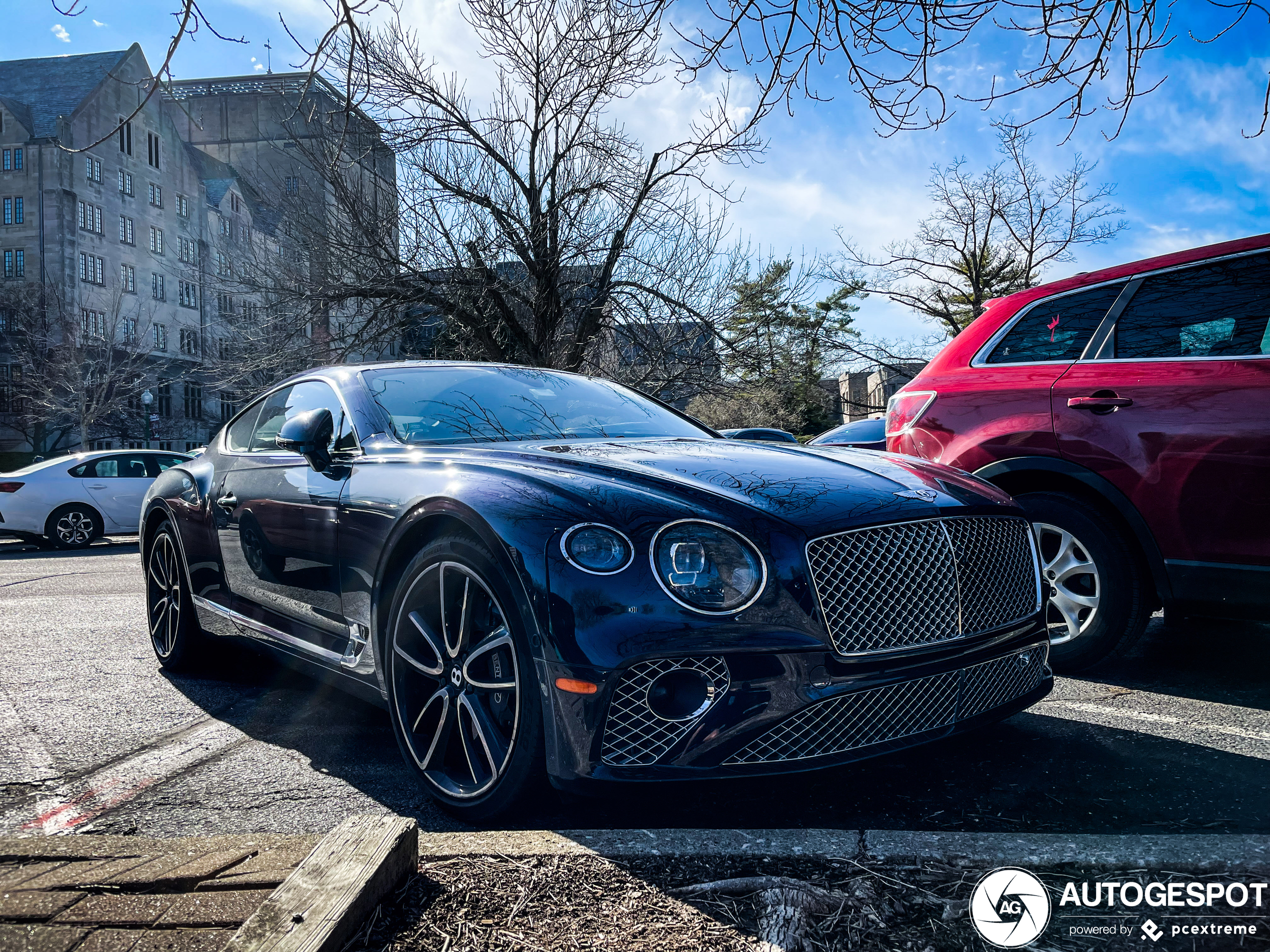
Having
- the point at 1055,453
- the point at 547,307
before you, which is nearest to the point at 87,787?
the point at 1055,453

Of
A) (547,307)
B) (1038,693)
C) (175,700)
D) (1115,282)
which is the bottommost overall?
(175,700)

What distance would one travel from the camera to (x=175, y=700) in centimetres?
452

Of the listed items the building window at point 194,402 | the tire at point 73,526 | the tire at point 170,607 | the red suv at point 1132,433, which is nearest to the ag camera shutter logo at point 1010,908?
the red suv at point 1132,433

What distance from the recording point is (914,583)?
2801 millimetres

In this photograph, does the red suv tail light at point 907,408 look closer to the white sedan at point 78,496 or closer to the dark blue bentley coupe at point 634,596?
the dark blue bentley coupe at point 634,596

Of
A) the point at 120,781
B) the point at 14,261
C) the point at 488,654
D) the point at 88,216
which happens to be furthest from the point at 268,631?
the point at 88,216

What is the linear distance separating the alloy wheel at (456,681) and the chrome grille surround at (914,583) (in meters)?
0.87

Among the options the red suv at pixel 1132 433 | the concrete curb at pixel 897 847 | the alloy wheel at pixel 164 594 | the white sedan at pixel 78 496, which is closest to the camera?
the concrete curb at pixel 897 847

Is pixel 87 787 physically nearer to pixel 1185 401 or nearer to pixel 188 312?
pixel 1185 401

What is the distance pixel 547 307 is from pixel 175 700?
1507 centimetres

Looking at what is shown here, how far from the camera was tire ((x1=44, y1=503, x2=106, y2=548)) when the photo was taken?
14.6 m

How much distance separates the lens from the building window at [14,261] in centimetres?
5009

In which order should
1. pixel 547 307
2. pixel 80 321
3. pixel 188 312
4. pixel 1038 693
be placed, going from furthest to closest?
pixel 188 312, pixel 80 321, pixel 547 307, pixel 1038 693

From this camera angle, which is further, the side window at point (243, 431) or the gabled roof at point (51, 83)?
the gabled roof at point (51, 83)
